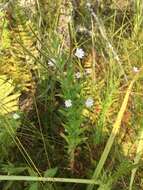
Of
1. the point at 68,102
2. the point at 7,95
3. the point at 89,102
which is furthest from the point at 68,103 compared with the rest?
the point at 7,95

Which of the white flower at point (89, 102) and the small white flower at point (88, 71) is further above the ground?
the small white flower at point (88, 71)

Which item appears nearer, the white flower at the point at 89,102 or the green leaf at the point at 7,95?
the white flower at the point at 89,102

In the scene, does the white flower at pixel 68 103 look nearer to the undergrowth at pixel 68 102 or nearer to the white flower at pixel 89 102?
the undergrowth at pixel 68 102

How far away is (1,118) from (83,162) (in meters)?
0.35

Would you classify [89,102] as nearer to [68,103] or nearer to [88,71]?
[68,103]

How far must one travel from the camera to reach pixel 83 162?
5.88 feet

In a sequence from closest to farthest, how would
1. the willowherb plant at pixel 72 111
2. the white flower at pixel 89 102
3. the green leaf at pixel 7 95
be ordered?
1. the willowherb plant at pixel 72 111
2. the white flower at pixel 89 102
3. the green leaf at pixel 7 95

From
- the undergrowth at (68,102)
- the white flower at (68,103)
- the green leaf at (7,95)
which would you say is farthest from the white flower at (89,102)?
the green leaf at (7,95)

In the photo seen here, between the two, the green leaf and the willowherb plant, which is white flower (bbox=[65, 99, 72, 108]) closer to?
the willowherb plant

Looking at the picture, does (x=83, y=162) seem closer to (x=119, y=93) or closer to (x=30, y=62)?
(x=119, y=93)

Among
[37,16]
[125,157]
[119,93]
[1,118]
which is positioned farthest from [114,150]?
[37,16]

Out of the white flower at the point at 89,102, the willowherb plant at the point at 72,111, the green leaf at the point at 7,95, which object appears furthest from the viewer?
the green leaf at the point at 7,95

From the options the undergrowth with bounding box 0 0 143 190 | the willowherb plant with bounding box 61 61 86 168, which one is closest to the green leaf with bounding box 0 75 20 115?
the undergrowth with bounding box 0 0 143 190

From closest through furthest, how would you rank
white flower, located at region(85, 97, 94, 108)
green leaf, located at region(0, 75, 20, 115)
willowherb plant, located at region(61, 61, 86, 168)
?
1. willowherb plant, located at region(61, 61, 86, 168)
2. white flower, located at region(85, 97, 94, 108)
3. green leaf, located at region(0, 75, 20, 115)
